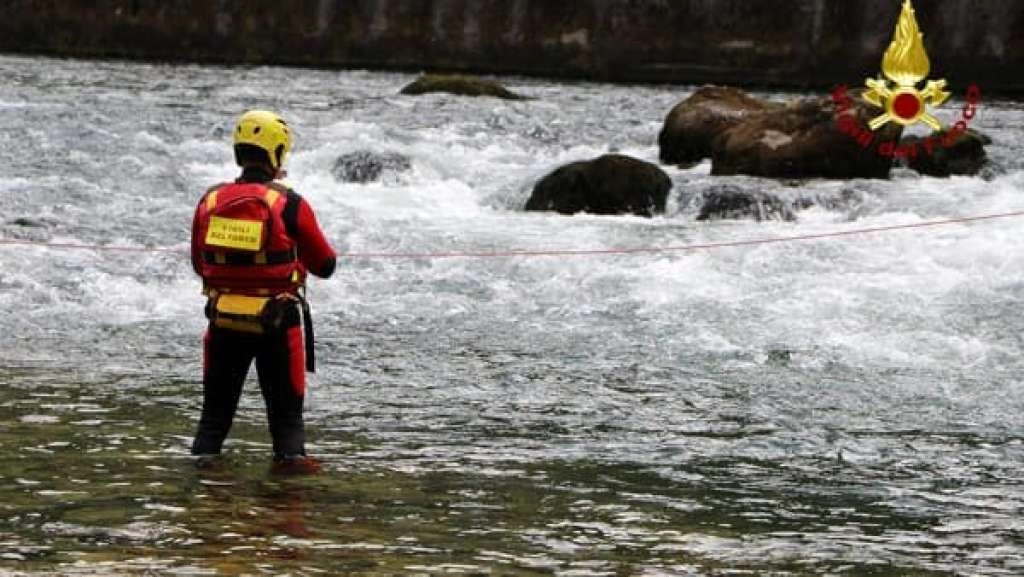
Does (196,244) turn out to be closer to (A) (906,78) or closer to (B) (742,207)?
(A) (906,78)

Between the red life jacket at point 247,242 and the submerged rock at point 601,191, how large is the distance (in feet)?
26.8

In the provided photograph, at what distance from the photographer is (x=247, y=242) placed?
6.44 metres

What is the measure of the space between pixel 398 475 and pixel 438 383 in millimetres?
2066

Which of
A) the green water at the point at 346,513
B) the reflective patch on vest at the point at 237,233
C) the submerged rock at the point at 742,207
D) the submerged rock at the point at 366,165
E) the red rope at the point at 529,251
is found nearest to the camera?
the green water at the point at 346,513

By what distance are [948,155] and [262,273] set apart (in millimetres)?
11217

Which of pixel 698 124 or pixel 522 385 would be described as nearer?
pixel 522 385

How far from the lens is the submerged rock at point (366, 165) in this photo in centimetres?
1608

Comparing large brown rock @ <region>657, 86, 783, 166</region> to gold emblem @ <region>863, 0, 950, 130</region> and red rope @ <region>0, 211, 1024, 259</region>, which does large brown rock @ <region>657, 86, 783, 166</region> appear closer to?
gold emblem @ <region>863, 0, 950, 130</region>

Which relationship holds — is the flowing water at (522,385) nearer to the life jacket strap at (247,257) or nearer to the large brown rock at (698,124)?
the life jacket strap at (247,257)

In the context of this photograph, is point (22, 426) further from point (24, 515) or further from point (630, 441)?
point (630, 441)

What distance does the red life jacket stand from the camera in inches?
254

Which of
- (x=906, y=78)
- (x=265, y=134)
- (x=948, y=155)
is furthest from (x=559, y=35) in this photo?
(x=265, y=134)

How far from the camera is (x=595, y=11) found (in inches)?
1061

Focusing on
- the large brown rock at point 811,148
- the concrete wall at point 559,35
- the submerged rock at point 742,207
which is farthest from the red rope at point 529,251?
the concrete wall at point 559,35
